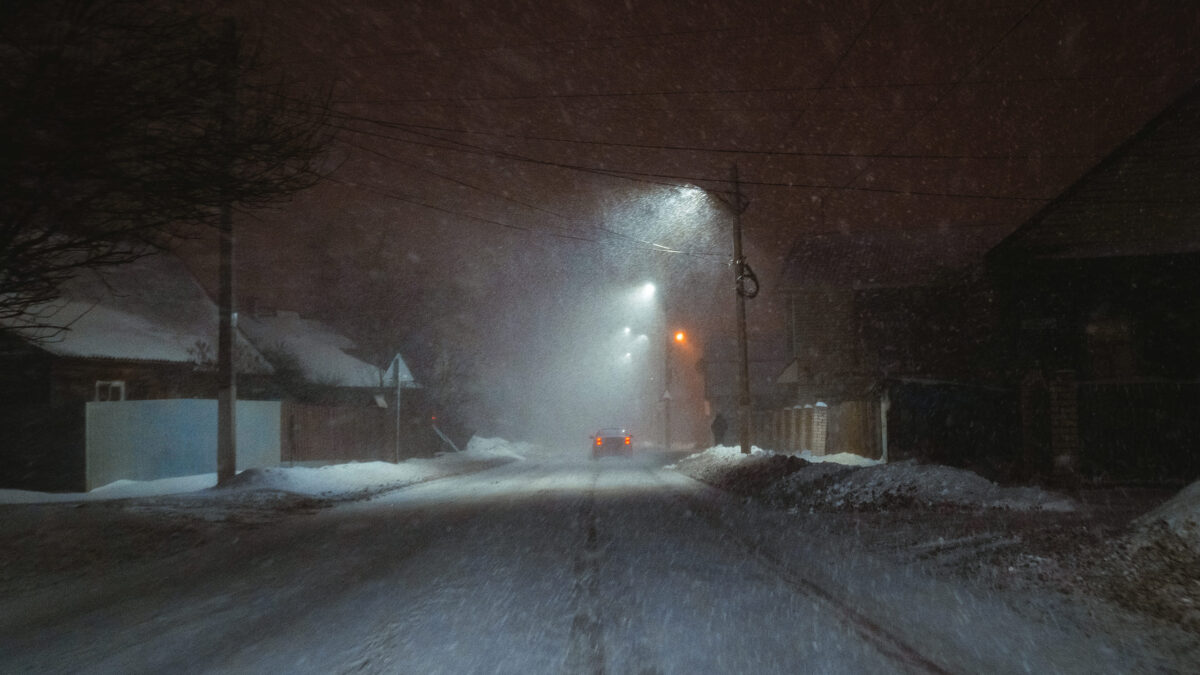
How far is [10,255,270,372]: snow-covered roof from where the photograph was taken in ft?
76.2

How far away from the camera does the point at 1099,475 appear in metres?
16.9

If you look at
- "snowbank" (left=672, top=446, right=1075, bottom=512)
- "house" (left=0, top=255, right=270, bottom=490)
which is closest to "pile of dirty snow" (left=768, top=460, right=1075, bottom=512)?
"snowbank" (left=672, top=446, right=1075, bottom=512)

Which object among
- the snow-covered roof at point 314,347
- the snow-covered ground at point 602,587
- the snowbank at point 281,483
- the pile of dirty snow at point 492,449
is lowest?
the pile of dirty snow at point 492,449

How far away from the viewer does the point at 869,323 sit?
1479 inches

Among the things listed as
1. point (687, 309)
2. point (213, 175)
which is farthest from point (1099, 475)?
point (687, 309)

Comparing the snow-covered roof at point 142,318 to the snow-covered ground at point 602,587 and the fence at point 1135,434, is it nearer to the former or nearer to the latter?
the snow-covered ground at point 602,587

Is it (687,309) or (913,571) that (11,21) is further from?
(687,309)

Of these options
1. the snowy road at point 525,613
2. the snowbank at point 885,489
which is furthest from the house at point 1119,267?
the snowy road at point 525,613

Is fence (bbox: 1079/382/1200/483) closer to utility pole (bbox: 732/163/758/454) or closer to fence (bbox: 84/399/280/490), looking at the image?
utility pole (bbox: 732/163/758/454)

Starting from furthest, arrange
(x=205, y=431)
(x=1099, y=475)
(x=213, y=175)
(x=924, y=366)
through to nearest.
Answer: (x=924, y=366) → (x=205, y=431) → (x=1099, y=475) → (x=213, y=175)

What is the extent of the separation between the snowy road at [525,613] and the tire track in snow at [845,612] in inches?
1.0

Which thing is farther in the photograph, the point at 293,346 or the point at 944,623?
the point at 293,346

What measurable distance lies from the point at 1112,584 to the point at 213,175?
953cm

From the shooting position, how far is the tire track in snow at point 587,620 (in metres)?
5.69
